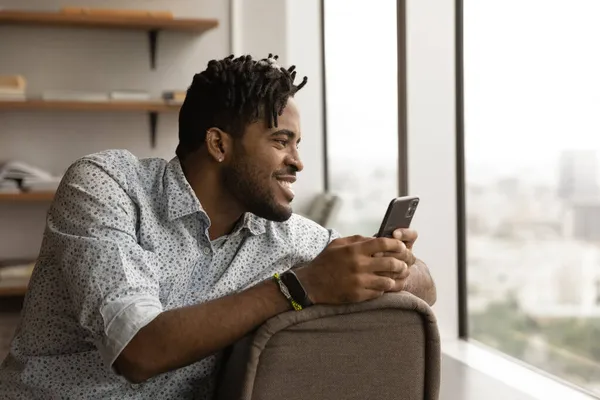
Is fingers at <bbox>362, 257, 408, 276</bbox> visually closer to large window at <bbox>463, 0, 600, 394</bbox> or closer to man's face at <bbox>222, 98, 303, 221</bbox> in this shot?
man's face at <bbox>222, 98, 303, 221</bbox>

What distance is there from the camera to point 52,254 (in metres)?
1.59

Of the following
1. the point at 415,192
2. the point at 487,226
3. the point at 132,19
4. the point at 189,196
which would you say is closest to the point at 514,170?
the point at 487,226

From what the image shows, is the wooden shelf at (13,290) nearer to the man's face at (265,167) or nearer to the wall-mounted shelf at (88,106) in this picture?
the wall-mounted shelf at (88,106)

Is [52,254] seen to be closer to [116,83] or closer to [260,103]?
[260,103]

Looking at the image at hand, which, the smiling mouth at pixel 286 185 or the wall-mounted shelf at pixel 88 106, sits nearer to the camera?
the smiling mouth at pixel 286 185

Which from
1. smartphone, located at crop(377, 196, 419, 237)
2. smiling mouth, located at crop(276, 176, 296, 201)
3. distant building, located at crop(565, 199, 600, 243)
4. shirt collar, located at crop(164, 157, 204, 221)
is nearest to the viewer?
smartphone, located at crop(377, 196, 419, 237)

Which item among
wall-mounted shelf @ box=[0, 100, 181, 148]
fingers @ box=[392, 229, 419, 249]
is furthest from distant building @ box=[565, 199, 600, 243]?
wall-mounted shelf @ box=[0, 100, 181, 148]

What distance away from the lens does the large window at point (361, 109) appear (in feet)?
11.2

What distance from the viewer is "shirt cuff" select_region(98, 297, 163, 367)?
1.34 metres

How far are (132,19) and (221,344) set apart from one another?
102 inches

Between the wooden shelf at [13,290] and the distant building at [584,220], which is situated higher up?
the distant building at [584,220]

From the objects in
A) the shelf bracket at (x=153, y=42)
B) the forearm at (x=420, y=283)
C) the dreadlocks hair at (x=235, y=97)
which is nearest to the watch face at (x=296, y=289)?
the forearm at (x=420, y=283)

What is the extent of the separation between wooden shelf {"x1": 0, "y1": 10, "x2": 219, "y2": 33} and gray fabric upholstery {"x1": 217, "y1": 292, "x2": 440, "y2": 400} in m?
2.58

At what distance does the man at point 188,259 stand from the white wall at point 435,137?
2.66 feet
